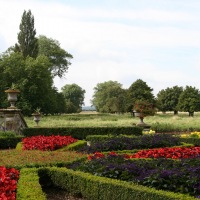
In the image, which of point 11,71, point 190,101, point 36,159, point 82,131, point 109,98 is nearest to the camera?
point 36,159

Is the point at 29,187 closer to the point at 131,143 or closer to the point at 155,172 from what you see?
the point at 155,172

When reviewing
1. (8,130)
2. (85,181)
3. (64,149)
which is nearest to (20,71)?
(8,130)

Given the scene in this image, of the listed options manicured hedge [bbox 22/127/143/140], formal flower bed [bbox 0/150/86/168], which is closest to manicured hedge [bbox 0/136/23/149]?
manicured hedge [bbox 22/127/143/140]

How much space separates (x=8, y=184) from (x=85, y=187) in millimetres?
1410

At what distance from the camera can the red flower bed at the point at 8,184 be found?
603cm

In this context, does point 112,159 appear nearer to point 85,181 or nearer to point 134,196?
point 85,181

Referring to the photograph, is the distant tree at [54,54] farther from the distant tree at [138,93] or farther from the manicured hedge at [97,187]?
the manicured hedge at [97,187]

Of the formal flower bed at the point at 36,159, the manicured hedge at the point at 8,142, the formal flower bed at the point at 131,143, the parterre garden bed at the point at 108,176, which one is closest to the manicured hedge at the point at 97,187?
the parterre garden bed at the point at 108,176

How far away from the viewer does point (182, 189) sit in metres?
6.07

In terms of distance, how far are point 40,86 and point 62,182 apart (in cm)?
3518

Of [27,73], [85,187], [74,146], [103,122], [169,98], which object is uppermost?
[27,73]

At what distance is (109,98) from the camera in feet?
240

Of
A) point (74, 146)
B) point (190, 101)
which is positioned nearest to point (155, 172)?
point (74, 146)

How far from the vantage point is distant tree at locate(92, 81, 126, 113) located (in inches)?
2464
